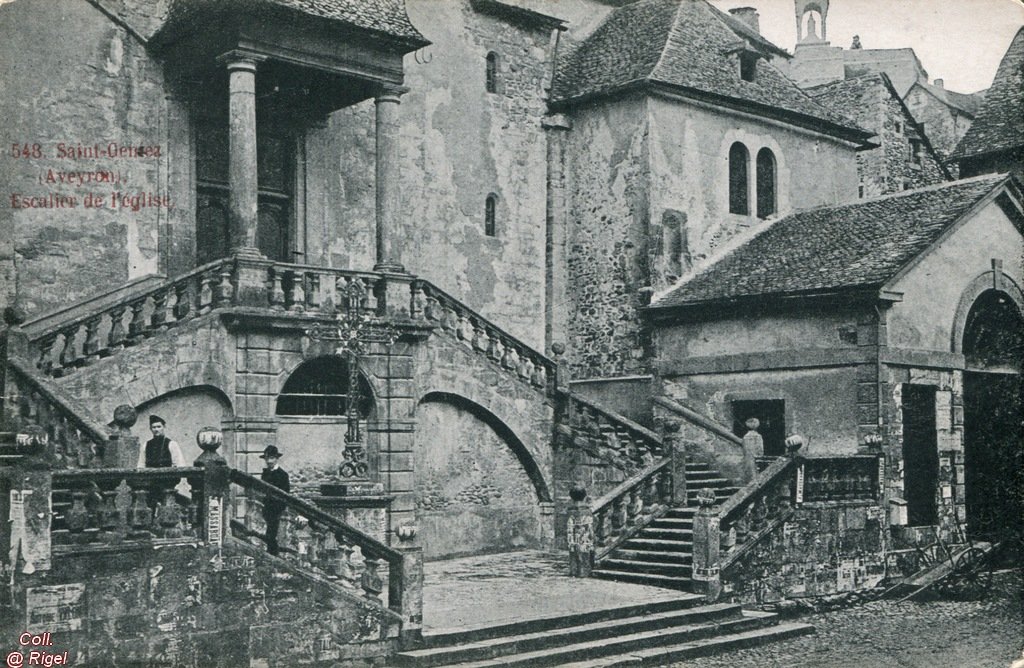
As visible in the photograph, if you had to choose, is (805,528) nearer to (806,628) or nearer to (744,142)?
(806,628)

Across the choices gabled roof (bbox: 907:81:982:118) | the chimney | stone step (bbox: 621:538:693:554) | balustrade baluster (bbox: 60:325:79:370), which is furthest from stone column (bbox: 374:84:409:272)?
gabled roof (bbox: 907:81:982:118)

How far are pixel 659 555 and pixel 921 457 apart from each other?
5.93m

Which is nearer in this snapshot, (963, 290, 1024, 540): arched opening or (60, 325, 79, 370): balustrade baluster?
(60, 325, 79, 370): balustrade baluster

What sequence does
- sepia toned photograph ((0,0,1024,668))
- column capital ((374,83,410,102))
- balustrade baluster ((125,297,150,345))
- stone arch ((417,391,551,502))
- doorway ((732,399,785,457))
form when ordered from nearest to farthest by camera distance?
sepia toned photograph ((0,0,1024,668))
balustrade baluster ((125,297,150,345))
column capital ((374,83,410,102))
stone arch ((417,391,551,502))
doorway ((732,399,785,457))

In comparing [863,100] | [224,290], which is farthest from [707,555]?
[863,100]

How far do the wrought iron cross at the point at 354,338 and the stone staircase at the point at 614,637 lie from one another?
12.4 feet

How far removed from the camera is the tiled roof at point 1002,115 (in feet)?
85.8

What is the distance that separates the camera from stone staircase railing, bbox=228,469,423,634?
40.3ft

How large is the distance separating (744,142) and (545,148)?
4.39 m

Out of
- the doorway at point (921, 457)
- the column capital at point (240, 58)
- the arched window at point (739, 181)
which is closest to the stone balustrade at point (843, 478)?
the doorway at point (921, 457)

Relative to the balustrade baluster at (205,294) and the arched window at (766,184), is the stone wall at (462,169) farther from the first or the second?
the arched window at (766,184)

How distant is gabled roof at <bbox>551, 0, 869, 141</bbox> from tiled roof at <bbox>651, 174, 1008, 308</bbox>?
3328 millimetres

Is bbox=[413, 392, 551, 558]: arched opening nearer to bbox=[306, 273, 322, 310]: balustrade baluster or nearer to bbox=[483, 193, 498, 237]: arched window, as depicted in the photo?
bbox=[306, 273, 322, 310]: balustrade baluster

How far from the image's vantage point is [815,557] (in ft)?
57.4
